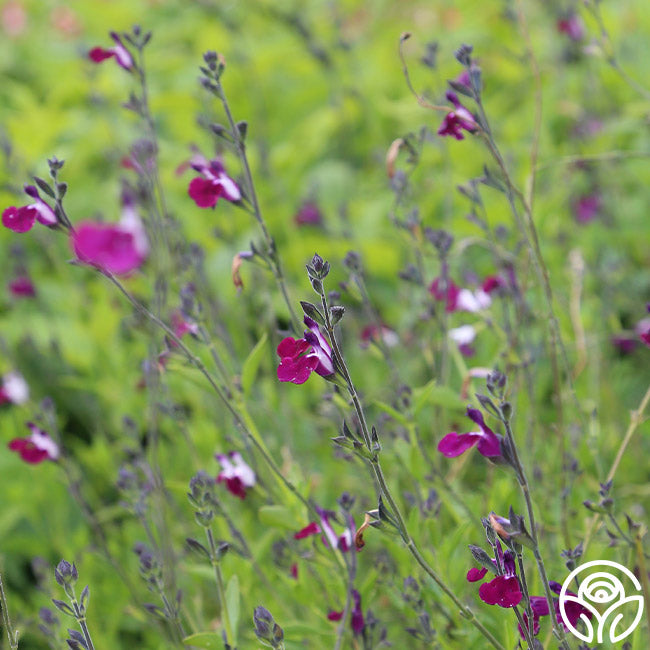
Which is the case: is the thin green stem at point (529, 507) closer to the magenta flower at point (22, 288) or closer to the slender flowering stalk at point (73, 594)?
the slender flowering stalk at point (73, 594)

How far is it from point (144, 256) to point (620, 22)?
3.09m

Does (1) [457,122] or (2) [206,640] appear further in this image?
(1) [457,122]

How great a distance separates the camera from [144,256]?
2379 mm

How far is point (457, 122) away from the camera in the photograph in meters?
1.52

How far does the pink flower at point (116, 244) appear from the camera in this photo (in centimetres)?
162

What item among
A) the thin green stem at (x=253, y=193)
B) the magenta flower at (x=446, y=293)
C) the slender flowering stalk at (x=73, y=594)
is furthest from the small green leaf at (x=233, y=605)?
the magenta flower at (x=446, y=293)

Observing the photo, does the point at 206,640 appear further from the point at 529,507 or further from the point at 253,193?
the point at 253,193

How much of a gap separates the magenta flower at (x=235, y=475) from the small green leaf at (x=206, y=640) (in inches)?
13.6

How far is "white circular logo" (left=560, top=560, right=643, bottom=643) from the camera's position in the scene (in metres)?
1.24

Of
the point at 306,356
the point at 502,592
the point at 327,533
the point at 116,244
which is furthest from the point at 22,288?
the point at 502,592

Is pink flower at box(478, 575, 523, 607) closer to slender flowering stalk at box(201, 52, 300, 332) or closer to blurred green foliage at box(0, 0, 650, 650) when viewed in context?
blurred green foliage at box(0, 0, 650, 650)

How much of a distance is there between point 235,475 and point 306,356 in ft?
2.22

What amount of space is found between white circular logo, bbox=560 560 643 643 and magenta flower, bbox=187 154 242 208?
83cm

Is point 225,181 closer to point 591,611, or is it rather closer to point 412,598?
point 412,598
